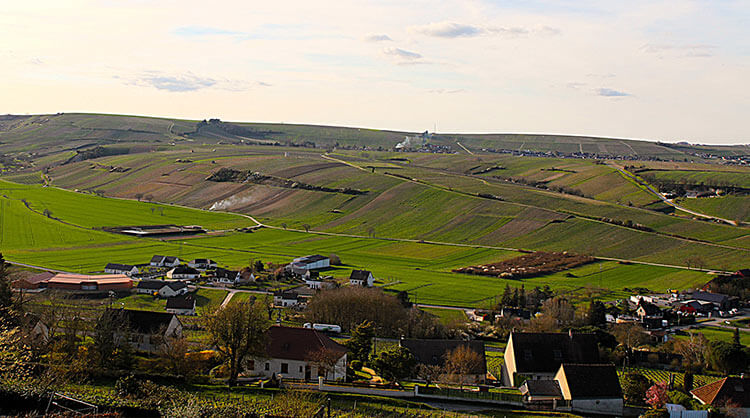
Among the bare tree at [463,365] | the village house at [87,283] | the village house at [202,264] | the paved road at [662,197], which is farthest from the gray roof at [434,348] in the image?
the paved road at [662,197]

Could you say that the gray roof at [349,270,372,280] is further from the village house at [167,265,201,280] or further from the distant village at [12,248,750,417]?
the village house at [167,265,201,280]

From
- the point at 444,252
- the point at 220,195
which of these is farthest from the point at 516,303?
the point at 220,195

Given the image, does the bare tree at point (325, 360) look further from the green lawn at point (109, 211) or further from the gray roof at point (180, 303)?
the green lawn at point (109, 211)

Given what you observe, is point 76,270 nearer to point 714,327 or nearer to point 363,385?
point 363,385

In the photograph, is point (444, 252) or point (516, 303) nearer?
point (516, 303)

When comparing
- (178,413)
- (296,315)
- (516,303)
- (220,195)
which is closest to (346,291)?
(296,315)

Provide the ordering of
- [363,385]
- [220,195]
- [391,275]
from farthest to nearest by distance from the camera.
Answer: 1. [220,195]
2. [391,275]
3. [363,385]

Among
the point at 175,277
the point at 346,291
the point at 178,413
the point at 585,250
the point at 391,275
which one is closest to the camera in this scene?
the point at 178,413

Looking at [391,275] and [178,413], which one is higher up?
[178,413]
